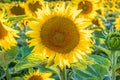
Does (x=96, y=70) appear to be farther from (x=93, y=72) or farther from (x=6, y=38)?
(x=6, y=38)

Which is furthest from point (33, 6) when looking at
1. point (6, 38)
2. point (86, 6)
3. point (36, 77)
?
point (6, 38)

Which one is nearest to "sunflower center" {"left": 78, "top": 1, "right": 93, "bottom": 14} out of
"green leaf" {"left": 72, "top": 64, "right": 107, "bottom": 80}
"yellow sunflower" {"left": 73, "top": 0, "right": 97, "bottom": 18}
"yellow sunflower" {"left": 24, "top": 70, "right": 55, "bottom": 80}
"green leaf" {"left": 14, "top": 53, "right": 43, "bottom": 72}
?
"yellow sunflower" {"left": 73, "top": 0, "right": 97, "bottom": 18}

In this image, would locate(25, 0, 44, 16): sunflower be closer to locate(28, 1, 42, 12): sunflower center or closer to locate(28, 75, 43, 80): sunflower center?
locate(28, 1, 42, 12): sunflower center

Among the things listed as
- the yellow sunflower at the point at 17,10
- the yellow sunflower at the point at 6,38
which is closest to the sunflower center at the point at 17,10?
the yellow sunflower at the point at 17,10

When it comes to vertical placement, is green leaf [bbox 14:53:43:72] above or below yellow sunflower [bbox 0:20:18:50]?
below

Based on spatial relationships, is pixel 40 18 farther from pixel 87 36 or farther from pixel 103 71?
pixel 103 71

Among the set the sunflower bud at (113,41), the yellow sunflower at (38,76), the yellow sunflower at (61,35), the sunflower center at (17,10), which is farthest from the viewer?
the sunflower center at (17,10)

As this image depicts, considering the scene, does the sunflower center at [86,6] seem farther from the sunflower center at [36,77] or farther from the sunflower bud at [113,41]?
the sunflower bud at [113,41]
